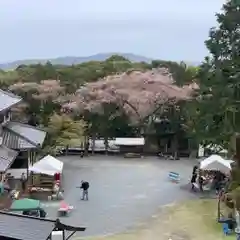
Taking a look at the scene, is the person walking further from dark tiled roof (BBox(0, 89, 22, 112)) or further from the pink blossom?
the pink blossom

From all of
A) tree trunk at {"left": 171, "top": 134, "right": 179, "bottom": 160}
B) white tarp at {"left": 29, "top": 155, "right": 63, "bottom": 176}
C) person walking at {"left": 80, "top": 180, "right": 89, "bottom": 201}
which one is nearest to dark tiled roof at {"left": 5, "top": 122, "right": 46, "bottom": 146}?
white tarp at {"left": 29, "top": 155, "right": 63, "bottom": 176}

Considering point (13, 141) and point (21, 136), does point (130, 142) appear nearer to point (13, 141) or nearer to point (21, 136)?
point (21, 136)

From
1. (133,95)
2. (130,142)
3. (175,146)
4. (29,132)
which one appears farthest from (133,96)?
(29,132)

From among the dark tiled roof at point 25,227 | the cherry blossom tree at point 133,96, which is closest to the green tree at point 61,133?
the cherry blossom tree at point 133,96

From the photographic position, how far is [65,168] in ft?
100

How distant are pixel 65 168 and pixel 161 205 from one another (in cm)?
942

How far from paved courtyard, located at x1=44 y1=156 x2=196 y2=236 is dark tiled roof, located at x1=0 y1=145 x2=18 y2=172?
244 cm

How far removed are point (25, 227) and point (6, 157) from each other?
12.9 metres

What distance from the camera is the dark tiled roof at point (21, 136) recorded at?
25625 mm

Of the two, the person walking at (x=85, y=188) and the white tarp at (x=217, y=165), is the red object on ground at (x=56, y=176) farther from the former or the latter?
the white tarp at (x=217, y=165)

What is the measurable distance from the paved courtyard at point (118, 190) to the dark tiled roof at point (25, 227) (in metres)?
7.55

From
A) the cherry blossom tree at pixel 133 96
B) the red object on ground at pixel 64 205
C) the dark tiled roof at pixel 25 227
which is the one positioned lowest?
the red object on ground at pixel 64 205

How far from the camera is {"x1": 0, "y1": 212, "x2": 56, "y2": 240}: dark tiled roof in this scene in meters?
10.3

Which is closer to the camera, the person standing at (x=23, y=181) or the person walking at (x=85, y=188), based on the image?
the person walking at (x=85, y=188)
